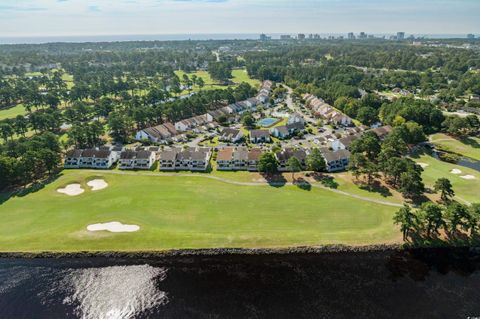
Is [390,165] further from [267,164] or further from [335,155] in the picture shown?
[267,164]

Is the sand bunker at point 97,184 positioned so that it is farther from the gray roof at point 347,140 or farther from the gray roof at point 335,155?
the gray roof at point 347,140

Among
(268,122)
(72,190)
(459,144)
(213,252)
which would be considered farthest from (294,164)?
(459,144)

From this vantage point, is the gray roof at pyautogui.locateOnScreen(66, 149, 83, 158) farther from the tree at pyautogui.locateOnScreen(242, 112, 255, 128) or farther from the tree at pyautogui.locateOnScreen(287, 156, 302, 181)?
the tree at pyautogui.locateOnScreen(242, 112, 255, 128)

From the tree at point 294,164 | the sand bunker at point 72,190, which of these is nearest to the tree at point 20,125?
the sand bunker at point 72,190

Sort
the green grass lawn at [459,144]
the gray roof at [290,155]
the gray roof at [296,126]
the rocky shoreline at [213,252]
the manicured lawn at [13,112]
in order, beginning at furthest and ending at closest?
the manicured lawn at [13,112] < the gray roof at [296,126] < the green grass lawn at [459,144] < the gray roof at [290,155] < the rocky shoreline at [213,252]

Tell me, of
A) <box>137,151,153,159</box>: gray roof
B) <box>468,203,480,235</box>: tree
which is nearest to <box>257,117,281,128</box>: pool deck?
<box>137,151,153,159</box>: gray roof

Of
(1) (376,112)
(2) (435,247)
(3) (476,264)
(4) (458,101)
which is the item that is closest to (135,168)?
(2) (435,247)
